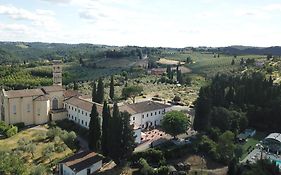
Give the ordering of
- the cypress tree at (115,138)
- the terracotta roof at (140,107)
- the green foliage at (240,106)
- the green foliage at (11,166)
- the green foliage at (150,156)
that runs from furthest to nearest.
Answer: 1. the terracotta roof at (140,107)
2. the green foliage at (240,106)
3. the green foliage at (150,156)
4. the cypress tree at (115,138)
5. the green foliage at (11,166)

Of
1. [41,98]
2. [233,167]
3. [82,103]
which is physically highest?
[41,98]

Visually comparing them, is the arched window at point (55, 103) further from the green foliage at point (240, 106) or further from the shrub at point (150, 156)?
the green foliage at point (240, 106)

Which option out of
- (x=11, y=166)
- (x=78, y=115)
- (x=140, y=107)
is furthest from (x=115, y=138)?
(x=78, y=115)

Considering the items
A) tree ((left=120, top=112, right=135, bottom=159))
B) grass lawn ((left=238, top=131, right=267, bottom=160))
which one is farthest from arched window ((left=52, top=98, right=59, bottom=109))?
grass lawn ((left=238, top=131, right=267, bottom=160))

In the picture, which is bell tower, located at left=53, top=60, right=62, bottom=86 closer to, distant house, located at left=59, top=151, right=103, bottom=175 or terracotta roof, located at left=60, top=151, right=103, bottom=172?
terracotta roof, located at left=60, top=151, right=103, bottom=172

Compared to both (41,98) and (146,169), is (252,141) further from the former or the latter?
(41,98)

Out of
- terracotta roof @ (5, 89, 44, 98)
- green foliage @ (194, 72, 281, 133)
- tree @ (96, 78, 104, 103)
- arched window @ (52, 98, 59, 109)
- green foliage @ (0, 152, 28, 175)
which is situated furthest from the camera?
tree @ (96, 78, 104, 103)

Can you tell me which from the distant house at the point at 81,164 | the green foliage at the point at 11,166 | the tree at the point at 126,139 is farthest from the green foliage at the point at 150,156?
the green foliage at the point at 11,166

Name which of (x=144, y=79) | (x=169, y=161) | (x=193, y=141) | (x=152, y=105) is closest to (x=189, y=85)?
(x=144, y=79)
